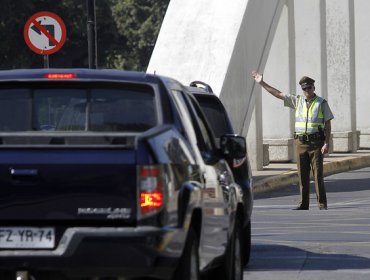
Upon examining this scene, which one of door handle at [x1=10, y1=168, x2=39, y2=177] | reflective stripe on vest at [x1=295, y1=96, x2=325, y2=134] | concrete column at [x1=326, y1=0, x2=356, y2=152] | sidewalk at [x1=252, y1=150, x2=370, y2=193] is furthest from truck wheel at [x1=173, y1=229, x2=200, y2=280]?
concrete column at [x1=326, y1=0, x2=356, y2=152]

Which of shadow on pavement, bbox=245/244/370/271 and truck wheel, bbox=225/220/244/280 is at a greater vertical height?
truck wheel, bbox=225/220/244/280

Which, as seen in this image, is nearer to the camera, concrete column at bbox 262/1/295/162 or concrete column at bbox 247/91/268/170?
concrete column at bbox 247/91/268/170

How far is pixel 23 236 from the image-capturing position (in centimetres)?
905

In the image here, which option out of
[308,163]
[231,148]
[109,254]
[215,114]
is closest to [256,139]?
[308,163]

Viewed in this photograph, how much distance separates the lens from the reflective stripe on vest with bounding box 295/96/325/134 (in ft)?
69.1

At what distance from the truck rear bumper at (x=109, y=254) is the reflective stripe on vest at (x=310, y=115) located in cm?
1223

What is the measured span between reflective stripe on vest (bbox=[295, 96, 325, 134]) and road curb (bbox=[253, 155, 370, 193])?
4.45 meters

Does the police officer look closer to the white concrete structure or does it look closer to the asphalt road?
the asphalt road

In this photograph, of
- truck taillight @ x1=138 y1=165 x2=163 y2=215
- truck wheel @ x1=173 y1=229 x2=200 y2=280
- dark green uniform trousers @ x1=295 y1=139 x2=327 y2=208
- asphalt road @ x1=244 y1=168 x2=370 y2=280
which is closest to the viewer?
truck taillight @ x1=138 y1=165 x2=163 y2=215

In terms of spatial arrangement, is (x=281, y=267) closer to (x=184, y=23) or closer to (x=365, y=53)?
(x=184, y=23)

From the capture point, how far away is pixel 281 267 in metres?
13.5

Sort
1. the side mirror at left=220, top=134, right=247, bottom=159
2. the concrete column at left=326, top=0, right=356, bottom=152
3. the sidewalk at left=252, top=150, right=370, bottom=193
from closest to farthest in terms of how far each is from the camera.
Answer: the side mirror at left=220, top=134, right=247, bottom=159, the sidewalk at left=252, top=150, right=370, bottom=193, the concrete column at left=326, top=0, right=356, bottom=152

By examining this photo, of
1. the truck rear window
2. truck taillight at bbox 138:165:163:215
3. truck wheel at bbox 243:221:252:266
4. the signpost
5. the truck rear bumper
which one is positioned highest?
the signpost

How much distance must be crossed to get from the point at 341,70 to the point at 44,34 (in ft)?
47.6
